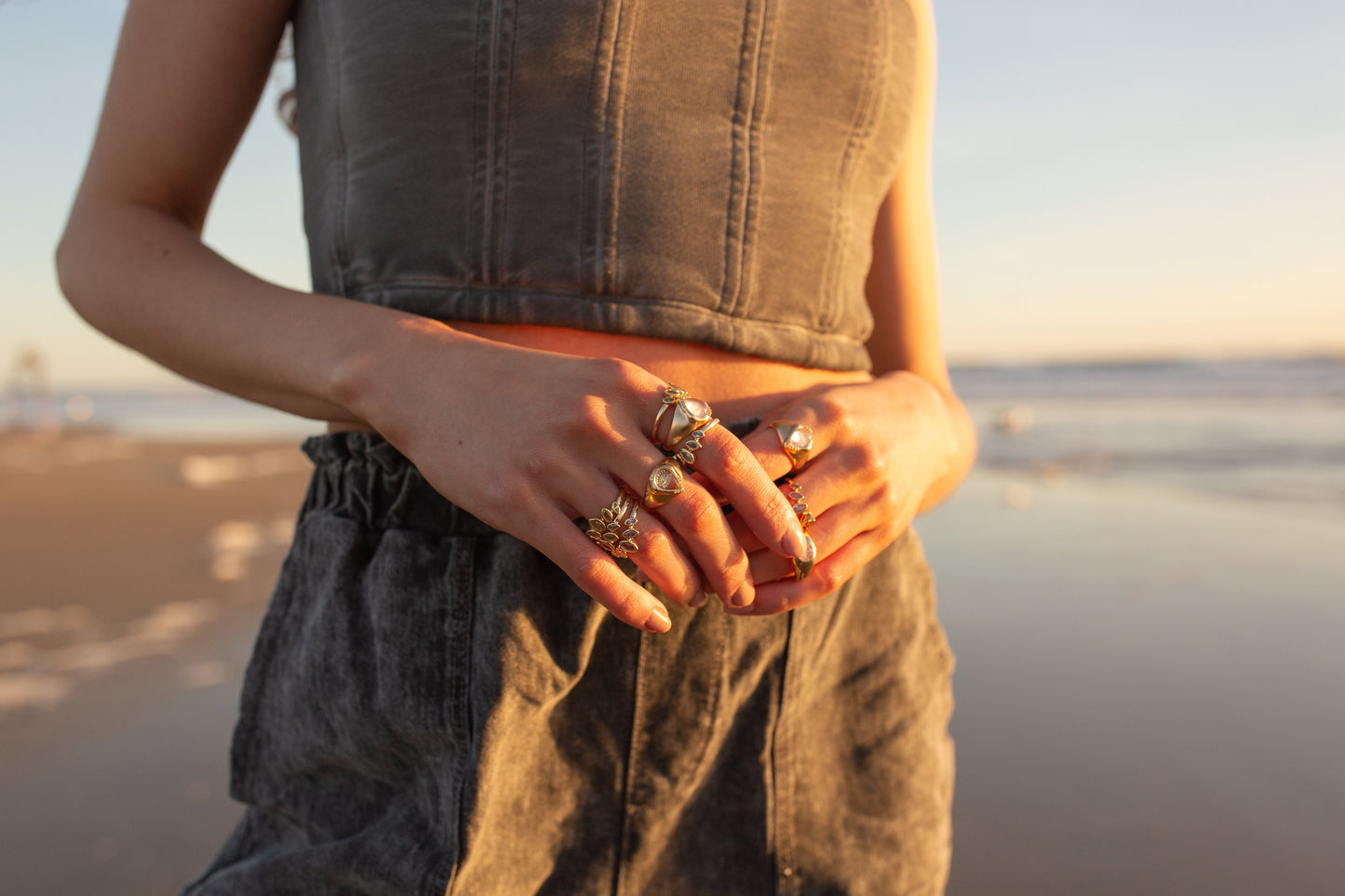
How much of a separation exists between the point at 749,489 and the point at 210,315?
547mm

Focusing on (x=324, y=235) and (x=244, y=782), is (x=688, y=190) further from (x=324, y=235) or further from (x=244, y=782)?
(x=244, y=782)

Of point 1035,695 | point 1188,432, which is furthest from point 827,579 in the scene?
point 1188,432

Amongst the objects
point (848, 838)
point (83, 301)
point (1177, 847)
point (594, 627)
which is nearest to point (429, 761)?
point (594, 627)

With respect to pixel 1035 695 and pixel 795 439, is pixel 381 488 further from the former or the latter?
pixel 1035 695

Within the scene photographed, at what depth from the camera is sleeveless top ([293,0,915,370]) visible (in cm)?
75

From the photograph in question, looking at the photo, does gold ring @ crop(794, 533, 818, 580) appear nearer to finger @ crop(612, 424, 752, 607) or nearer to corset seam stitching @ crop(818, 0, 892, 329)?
finger @ crop(612, 424, 752, 607)

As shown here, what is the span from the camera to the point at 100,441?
414 inches

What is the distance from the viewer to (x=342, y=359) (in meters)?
0.70

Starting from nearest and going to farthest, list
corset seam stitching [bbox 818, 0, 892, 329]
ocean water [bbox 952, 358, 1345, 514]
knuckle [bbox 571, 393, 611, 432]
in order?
knuckle [bbox 571, 393, 611, 432] < corset seam stitching [bbox 818, 0, 892, 329] < ocean water [bbox 952, 358, 1345, 514]

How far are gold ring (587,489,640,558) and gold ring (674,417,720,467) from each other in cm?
5

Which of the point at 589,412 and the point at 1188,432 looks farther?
the point at 1188,432

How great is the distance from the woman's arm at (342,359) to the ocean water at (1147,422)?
94cm

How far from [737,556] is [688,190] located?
374 millimetres

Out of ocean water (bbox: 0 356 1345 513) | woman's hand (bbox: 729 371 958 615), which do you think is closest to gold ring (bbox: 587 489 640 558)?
woman's hand (bbox: 729 371 958 615)
